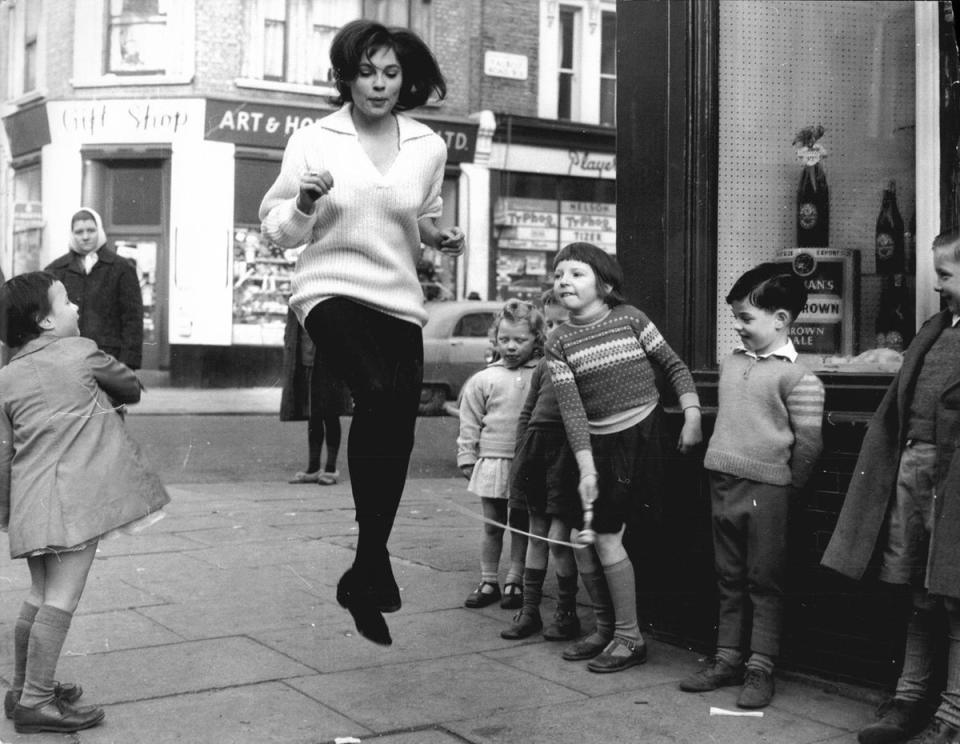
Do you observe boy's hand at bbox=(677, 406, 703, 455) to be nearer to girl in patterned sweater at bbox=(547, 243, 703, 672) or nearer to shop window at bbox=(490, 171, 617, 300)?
girl in patterned sweater at bbox=(547, 243, 703, 672)

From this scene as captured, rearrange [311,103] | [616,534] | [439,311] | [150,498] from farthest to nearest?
[311,103] → [439,311] → [616,534] → [150,498]

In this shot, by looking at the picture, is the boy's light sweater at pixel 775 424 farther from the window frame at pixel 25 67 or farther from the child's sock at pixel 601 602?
the window frame at pixel 25 67

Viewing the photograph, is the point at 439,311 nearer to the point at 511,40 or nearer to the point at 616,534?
the point at 511,40

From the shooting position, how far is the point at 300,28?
16656 mm

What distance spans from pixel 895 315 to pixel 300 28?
1334 centimetres

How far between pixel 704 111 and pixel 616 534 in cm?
163

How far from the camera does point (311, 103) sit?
64.0 ft

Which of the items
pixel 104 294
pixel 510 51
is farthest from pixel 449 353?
pixel 510 51

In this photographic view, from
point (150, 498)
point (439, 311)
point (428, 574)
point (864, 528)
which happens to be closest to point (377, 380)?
point (150, 498)

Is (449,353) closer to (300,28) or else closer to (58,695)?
(300,28)

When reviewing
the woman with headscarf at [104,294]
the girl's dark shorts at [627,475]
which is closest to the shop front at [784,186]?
the girl's dark shorts at [627,475]

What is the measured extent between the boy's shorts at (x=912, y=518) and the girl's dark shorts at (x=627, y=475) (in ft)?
3.15

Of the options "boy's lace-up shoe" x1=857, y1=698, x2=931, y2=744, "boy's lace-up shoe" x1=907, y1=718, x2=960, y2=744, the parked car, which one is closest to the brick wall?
the parked car

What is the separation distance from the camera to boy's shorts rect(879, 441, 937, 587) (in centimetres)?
348
